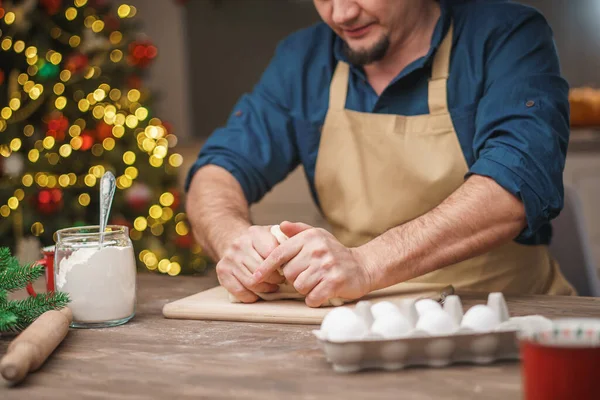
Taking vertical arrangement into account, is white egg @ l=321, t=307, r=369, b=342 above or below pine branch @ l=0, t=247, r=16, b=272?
below

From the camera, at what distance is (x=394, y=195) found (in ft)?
5.42

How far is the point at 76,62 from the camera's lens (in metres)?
3.32

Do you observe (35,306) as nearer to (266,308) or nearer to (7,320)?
(7,320)

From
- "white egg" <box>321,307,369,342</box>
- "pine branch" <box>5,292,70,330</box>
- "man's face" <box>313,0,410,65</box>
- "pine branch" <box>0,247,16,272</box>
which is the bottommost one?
"pine branch" <box>5,292,70,330</box>

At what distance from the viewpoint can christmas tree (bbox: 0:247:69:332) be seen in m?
1.08

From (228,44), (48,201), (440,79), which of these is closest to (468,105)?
(440,79)

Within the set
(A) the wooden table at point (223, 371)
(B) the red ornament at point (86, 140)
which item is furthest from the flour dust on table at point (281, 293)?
(B) the red ornament at point (86, 140)

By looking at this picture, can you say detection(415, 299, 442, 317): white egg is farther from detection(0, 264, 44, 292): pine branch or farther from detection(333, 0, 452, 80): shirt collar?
detection(333, 0, 452, 80): shirt collar

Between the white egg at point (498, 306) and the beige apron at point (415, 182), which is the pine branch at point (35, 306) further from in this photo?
the beige apron at point (415, 182)

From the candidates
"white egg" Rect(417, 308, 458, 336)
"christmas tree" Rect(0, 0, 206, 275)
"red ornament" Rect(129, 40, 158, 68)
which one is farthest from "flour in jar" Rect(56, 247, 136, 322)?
"red ornament" Rect(129, 40, 158, 68)

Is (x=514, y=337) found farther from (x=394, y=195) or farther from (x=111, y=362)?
(x=394, y=195)

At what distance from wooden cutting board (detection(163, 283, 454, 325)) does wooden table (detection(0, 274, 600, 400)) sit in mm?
23

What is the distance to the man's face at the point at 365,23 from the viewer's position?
161 cm

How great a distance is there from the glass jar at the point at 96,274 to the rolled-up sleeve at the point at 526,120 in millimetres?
641
